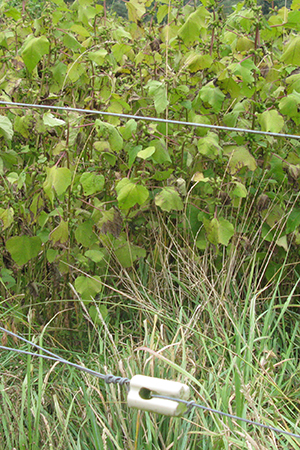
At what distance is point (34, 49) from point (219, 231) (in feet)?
3.01

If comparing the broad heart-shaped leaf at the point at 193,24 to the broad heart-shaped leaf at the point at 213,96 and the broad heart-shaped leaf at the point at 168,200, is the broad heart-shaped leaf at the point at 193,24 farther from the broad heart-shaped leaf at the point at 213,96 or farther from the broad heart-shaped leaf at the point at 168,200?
the broad heart-shaped leaf at the point at 168,200

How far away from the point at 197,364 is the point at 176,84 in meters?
1.07

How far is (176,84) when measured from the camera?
6.54ft

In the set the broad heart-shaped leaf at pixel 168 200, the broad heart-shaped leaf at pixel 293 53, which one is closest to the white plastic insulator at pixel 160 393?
the broad heart-shaped leaf at pixel 168 200

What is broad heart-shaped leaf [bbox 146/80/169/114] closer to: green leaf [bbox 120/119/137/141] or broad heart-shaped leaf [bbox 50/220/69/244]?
green leaf [bbox 120/119/137/141]

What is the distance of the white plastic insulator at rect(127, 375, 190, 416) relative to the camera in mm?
959

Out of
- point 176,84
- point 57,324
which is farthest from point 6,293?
point 176,84

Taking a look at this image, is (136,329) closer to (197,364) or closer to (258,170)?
(197,364)

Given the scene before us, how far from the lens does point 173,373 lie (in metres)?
1.55

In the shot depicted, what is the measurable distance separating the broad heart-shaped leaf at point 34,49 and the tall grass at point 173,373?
791mm

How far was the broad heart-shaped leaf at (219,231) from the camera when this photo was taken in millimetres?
1885

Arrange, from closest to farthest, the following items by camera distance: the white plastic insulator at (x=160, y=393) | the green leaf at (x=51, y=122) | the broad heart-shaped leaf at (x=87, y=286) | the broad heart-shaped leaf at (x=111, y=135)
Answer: the white plastic insulator at (x=160, y=393), the green leaf at (x=51, y=122), the broad heart-shaped leaf at (x=111, y=135), the broad heart-shaped leaf at (x=87, y=286)

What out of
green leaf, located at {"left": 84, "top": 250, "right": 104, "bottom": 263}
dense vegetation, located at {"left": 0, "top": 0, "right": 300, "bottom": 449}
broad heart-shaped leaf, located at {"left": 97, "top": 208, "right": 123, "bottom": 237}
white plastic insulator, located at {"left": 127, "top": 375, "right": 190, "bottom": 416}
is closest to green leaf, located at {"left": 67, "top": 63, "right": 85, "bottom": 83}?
dense vegetation, located at {"left": 0, "top": 0, "right": 300, "bottom": 449}

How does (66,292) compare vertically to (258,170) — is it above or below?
below
